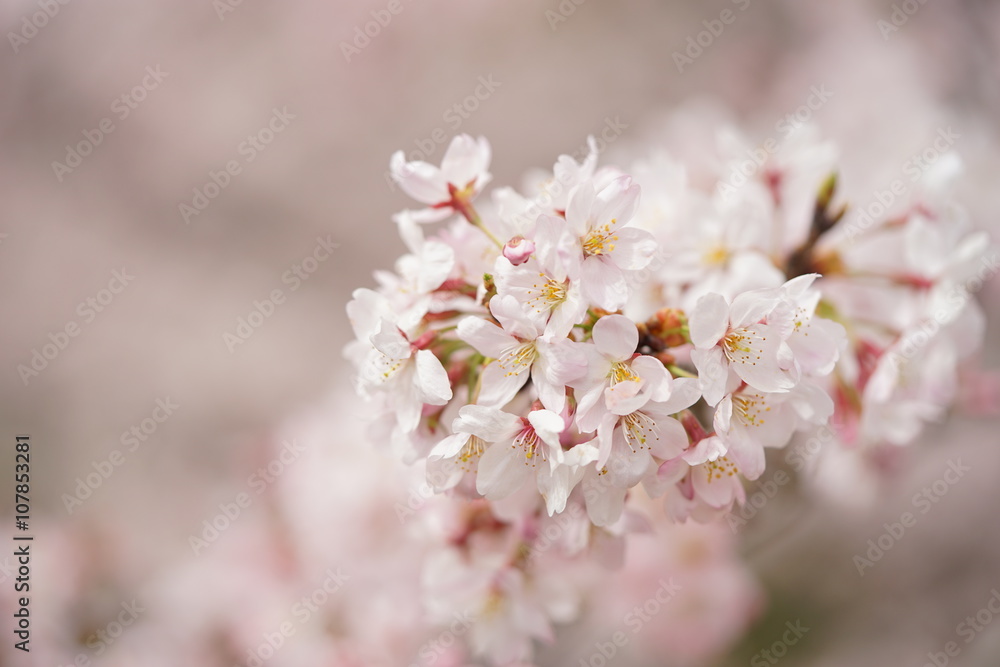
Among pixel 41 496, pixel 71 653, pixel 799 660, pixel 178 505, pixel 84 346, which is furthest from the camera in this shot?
pixel 84 346

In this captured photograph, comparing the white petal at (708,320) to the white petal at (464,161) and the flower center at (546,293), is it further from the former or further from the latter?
the white petal at (464,161)

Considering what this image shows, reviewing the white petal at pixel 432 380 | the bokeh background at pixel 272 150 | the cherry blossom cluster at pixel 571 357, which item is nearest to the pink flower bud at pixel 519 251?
the cherry blossom cluster at pixel 571 357

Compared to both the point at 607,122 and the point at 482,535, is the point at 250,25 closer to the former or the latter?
the point at 607,122

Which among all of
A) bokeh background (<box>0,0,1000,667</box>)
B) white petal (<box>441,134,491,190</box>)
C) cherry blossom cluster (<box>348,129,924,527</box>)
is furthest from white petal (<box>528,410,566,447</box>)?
bokeh background (<box>0,0,1000,667</box>)

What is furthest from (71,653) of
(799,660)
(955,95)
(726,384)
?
(955,95)

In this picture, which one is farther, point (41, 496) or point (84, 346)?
point (84, 346)

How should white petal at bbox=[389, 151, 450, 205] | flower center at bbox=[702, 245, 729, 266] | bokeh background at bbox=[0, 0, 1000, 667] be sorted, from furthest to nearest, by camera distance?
1. bokeh background at bbox=[0, 0, 1000, 667]
2. flower center at bbox=[702, 245, 729, 266]
3. white petal at bbox=[389, 151, 450, 205]

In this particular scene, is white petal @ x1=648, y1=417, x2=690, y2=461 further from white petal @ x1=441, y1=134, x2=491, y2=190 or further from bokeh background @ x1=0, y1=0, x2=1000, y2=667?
bokeh background @ x1=0, y1=0, x2=1000, y2=667
